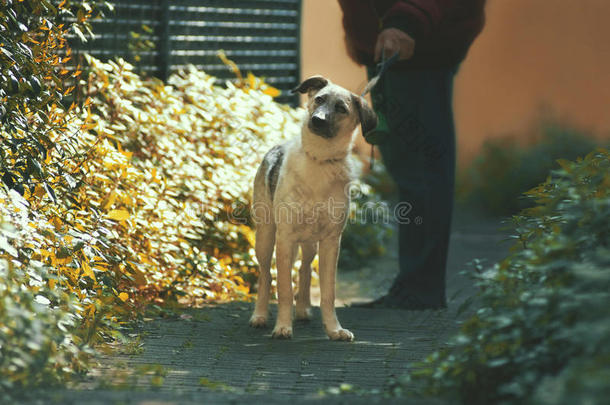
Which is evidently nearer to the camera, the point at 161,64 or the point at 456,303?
the point at 456,303

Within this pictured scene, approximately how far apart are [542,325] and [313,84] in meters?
2.35

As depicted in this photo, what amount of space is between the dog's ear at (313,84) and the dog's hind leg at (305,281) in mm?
887

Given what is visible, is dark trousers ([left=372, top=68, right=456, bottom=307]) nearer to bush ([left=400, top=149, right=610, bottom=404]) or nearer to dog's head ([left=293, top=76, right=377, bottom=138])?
dog's head ([left=293, top=76, right=377, bottom=138])

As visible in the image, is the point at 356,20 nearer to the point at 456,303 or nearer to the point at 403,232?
the point at 403,232

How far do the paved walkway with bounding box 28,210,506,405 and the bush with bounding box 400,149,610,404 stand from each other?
0.73ft

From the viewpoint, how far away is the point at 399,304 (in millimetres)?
5301

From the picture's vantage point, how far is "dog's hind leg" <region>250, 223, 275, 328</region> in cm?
465

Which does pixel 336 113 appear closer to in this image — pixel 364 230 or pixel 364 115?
pixel 364 115

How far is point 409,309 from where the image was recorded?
17.3 feet

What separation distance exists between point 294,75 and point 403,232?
361cm

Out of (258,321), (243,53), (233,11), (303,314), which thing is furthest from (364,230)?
(258,321)

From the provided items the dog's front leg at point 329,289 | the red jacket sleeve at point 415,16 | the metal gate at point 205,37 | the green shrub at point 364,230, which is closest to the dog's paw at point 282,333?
the dog's front leg at point 329,289

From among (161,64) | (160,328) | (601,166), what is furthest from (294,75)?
(601,166)

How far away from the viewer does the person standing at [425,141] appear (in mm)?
5242
